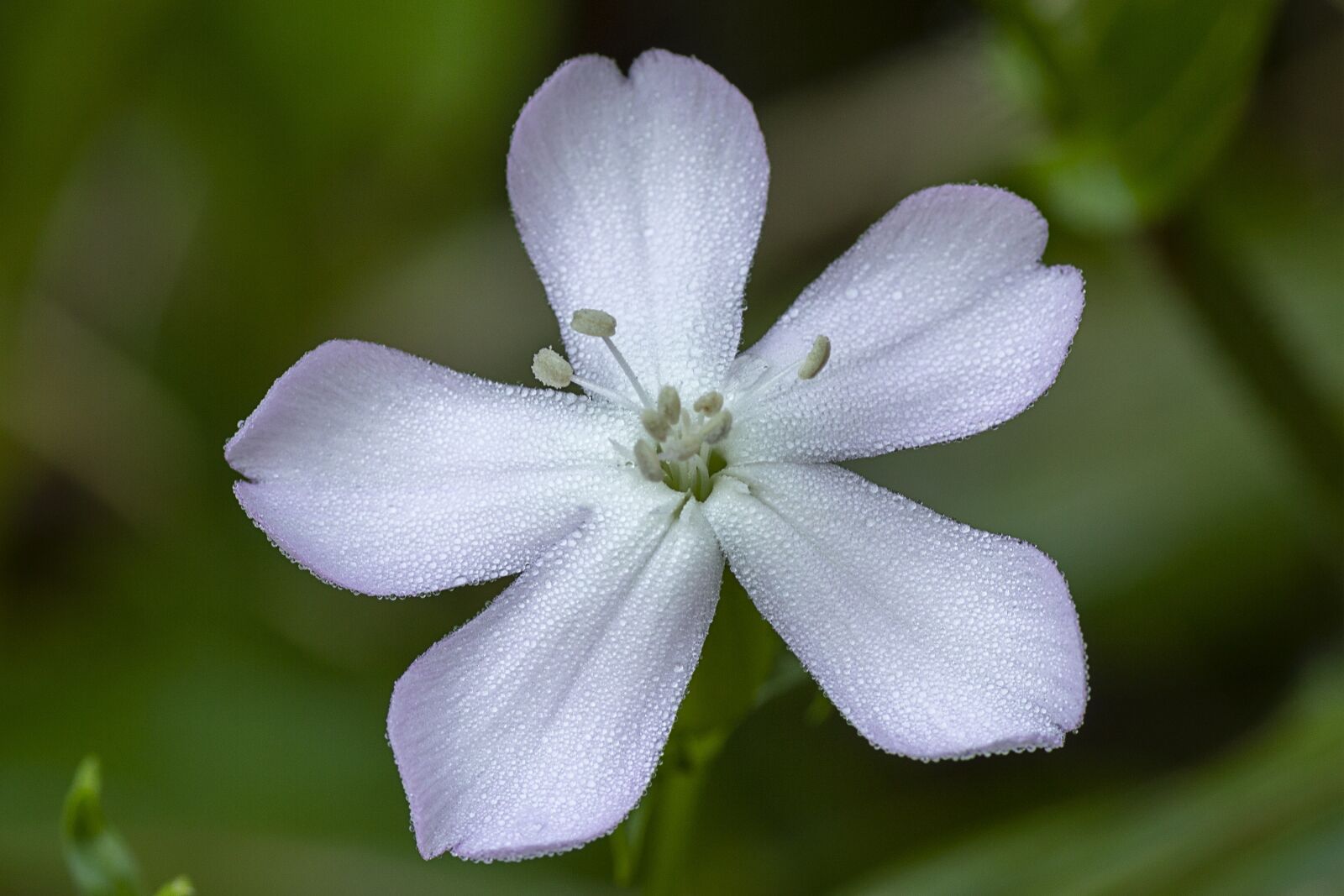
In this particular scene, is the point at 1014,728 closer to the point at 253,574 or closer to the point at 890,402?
the point at 890,402

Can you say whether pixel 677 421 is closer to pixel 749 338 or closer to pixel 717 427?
pixel 717 427

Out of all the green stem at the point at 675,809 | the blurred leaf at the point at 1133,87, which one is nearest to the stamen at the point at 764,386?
the green stem at the point at 675,809

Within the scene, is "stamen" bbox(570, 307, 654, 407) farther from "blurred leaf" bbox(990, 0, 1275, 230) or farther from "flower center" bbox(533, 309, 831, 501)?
"blurred leaf" bbox(990, 0, 1275, 230)

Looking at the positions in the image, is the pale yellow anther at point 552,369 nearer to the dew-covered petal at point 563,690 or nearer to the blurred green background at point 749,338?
the dew-covered petal at point 563,690

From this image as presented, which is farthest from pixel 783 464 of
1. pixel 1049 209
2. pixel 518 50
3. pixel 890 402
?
pixel 518 50

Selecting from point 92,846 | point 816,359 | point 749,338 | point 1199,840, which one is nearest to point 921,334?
point 816,359

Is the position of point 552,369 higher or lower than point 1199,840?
higher
